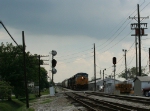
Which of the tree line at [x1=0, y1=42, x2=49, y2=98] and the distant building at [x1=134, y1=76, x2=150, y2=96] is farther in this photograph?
the tree line at [x1=0, y1=42, x2=49, y2=98]

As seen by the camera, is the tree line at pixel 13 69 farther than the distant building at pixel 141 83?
Yes

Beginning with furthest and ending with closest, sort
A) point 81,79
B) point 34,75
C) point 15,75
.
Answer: point 81,79, point 34,75, point 15,75

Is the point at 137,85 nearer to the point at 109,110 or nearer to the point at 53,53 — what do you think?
the point at 53,53

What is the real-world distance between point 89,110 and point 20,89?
4208 cm

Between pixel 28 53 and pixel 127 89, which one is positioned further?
pixel 28 53

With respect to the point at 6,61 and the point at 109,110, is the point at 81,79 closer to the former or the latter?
the point at 6,61

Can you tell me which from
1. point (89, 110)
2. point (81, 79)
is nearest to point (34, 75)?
point (81, 79)

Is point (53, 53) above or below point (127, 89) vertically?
above

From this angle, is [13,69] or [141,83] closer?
[141,83]

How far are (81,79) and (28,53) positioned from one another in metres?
14.0

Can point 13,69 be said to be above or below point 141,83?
above

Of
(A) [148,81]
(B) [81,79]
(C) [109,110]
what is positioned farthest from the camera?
(B) [81,79]

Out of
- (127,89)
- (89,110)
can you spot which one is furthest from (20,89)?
(89,110)

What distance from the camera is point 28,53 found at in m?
69.7
